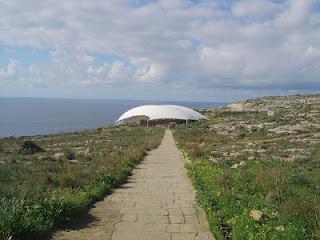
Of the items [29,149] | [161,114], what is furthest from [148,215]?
[161,114]

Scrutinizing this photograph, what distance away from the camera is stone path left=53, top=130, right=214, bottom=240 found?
8336mm

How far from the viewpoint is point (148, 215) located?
390 inches

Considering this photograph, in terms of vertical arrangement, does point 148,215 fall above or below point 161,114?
below

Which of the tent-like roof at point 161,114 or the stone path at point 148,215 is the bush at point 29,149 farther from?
the tent-like roof at point 161,114

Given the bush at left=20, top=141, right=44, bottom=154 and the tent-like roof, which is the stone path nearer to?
the bush at left=20, top=141, right=44, bottom=154

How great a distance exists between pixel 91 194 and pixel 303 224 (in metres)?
5.26

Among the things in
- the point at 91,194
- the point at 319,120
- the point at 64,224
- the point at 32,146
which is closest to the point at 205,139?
the point at 32,146

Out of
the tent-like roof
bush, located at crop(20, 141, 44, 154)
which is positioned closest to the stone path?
bush, located at crop(20, 141, 44, 154)

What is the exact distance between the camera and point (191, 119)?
8250 cm

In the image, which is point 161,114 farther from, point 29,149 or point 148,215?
point 148,215

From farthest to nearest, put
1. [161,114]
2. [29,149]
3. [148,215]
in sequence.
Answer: [161,114], [29,149], [148,215]

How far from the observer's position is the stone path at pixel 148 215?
8336mm

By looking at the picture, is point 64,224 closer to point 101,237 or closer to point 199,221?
point 101,237

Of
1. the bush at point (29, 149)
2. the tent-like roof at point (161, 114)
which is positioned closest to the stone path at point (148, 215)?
the bush at point (29, 149)
